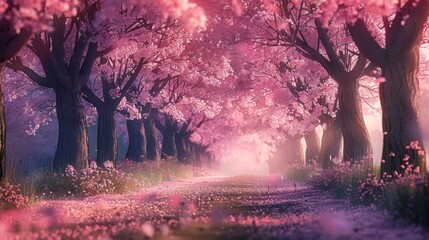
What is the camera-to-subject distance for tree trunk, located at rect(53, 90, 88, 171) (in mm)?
23188

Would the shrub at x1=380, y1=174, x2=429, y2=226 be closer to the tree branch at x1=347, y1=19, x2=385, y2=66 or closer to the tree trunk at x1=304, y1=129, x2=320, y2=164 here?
the tree branch at x1=347, y1=19, x2=385, y2=66

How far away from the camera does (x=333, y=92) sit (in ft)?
97.9

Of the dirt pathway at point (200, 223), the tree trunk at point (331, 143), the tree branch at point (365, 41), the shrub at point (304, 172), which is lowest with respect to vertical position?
the dirt pathway at point (200, 223)

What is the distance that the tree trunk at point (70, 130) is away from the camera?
23.2 meters

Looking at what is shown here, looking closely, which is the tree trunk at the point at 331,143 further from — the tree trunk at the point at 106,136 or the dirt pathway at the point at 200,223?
the dirt pathway at the point at 200,223

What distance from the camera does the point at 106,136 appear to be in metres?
28.2

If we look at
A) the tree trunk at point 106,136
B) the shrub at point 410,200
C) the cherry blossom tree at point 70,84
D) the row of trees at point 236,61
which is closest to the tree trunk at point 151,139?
the row of trees at point 236,61

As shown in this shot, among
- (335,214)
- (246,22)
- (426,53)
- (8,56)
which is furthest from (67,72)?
(426,53)

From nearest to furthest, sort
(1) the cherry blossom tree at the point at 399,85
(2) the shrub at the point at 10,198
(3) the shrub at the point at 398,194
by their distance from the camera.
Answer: (3) the shrub at the point at 398,194 → (2) the shrub at the point at 10,198 → (1) the cherry blossom tree at the point at 399,85

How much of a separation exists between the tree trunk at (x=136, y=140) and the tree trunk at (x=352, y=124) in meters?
17.1

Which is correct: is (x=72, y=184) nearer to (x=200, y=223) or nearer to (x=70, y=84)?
(x=70, y=84)

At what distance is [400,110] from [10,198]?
10.8m

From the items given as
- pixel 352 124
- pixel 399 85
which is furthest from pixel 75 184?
pixel 399 85

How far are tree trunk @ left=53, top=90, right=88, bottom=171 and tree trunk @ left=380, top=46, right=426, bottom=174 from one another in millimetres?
12615
